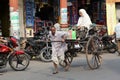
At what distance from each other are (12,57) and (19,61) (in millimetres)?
325

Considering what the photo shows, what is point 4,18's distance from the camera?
83.6 feet

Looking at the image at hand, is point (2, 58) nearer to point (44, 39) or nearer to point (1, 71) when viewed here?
point (1, 71)

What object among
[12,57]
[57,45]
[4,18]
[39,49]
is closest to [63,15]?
[39,49]

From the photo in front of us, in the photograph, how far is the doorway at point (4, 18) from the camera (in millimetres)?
25234

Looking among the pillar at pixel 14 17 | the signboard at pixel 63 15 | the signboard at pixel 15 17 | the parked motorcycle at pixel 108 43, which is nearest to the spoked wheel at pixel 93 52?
the parked motorcycle at pixel 108 43

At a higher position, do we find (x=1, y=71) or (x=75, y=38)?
(x=75, y=38)

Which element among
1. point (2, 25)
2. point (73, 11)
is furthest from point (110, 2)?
point (2, 25)

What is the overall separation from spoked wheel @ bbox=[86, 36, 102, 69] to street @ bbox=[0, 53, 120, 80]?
25cm

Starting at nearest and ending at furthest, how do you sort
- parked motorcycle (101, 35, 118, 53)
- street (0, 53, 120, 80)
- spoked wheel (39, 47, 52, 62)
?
street (0, 53, 120, 80) < spoked wheel (39, 47, 52, 62) < parked motorcycle (101, 35, 118, 53)

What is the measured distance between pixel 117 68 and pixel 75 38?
1.88 m

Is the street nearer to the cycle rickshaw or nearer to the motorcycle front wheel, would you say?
the cycle rickshaw

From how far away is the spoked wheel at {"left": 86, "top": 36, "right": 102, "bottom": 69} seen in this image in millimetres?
14174

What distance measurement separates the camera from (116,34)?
65.7 feet

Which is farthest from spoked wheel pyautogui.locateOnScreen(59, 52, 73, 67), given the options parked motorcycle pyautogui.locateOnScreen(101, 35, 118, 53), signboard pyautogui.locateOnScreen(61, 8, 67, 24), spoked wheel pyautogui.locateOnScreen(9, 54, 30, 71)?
signboard pyautogui.locateOnScreen(61, 8, 67, 24)
